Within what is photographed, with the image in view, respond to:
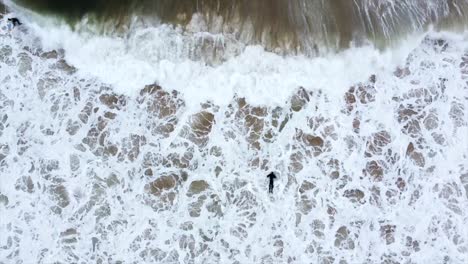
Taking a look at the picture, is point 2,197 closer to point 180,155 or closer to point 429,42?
point 180,155

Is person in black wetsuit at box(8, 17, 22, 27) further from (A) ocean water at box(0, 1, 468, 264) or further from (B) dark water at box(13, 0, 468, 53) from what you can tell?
(B) dark water at box(13, 0, 468, 53)

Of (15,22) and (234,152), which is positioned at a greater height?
(15,22)

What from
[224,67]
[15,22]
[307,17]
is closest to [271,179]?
[224,67]

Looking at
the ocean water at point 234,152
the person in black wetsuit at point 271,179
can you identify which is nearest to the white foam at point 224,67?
the ocean water at point 234,152

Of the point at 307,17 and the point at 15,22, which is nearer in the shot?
the point at 307,17

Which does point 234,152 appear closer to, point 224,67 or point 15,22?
point 224,67

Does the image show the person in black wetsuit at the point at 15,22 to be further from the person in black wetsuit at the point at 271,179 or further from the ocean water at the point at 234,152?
the person in black wetsuit at the point at 271,179

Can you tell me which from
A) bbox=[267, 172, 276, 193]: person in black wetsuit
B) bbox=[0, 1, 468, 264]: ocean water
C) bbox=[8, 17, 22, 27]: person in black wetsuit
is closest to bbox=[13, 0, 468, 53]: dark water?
bbox=[0, 1, 468, 264]: ocean water
